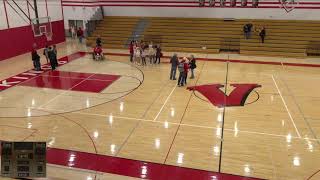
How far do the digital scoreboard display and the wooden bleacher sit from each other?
16820 mm

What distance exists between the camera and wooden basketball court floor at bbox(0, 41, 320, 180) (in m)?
7.64

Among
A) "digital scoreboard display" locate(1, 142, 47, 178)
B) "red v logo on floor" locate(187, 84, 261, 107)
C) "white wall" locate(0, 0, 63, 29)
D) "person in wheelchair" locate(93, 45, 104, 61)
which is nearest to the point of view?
"digital scoreboard display" locate(1, 142, 47, 178)

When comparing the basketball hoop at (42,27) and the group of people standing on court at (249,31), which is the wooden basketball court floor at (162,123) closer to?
the basketball hoop at (42,27)

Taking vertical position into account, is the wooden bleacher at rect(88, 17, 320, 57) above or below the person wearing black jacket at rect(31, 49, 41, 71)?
above

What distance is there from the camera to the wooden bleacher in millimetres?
20891

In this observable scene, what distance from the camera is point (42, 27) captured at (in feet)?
72.4

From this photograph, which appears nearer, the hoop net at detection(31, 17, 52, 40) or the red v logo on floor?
the red v logo on floor

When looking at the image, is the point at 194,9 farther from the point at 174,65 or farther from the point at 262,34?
the point at 174,65

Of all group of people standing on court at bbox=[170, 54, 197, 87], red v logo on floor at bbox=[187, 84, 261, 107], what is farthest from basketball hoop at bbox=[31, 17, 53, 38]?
red v logo on floor at bbox=[187, 84, 261, 107]

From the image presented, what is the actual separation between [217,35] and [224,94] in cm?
1066

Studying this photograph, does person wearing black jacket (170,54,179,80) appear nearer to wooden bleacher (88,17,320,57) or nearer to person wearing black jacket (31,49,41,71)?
person wearing black jacket (31,49,41,71)

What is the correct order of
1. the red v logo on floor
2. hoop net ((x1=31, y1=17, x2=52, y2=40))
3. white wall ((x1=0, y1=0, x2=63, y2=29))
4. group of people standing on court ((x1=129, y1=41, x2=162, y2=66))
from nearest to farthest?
the red v logo on floor
group of people standing on court ((x1=129, y1=41, x2=162, y2=66))
white wall ((x1=0, y1=0, x2=63, y2=29))
hoop net ((x1=31, y1=17, x2=52, y2=40))

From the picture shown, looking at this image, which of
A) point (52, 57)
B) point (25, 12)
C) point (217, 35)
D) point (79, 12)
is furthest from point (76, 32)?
point (217, 35)

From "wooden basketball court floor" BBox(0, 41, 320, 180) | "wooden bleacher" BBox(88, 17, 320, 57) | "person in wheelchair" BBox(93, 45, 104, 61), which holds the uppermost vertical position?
"wooden bleacher" BBox(88, 17, 320, 57)
